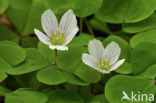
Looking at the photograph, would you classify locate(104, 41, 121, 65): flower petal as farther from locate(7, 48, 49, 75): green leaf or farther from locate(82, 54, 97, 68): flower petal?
locate(7, 48, 49, 75): green leaf

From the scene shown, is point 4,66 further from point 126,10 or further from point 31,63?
point 126,10

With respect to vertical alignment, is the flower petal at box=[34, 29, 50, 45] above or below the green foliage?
above

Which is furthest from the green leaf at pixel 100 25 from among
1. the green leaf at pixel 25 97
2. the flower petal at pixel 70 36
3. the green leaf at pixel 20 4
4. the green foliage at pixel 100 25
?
the green leaf at pixel 25 97

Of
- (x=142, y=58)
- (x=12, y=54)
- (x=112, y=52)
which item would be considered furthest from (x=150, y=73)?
(x=12, y=54)

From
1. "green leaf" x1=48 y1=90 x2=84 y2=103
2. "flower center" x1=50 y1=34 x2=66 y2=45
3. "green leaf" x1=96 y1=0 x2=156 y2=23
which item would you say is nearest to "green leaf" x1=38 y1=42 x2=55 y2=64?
"flower center" x1=50 y1=34 x2=66 y2=45

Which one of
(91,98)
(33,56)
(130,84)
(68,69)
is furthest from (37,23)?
(130,84)
